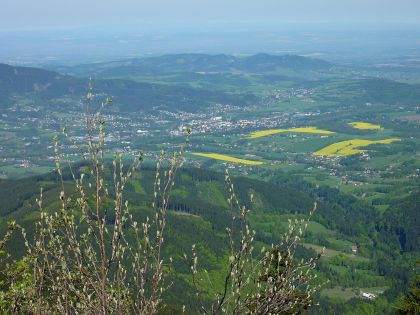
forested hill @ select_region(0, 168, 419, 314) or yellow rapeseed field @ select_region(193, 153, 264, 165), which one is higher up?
forested hill @ select_region(0, 168, 419, 314)

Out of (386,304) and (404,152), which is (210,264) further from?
(404,152)

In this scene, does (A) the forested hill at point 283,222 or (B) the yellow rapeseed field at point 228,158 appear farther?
(B) the yellow rapeseed field at point 228,158

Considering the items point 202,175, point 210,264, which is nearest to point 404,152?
point 202,175

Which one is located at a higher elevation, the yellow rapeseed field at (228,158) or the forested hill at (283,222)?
the forested hill at (283,222)

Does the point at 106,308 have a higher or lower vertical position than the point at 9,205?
higher

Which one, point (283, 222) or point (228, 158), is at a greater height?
point (283, 222)

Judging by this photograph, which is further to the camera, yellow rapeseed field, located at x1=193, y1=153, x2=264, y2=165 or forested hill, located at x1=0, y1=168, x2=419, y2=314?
yellow rapeseed field, located at x1=193, y1=153, x2=264, y2=165

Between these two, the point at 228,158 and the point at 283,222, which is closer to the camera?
the point at 283,222

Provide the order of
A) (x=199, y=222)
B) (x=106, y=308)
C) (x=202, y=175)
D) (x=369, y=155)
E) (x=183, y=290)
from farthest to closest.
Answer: (x=369, y=155), (x=202, y=175), (x=199, y=222), (x=183, y=290), (x=106, y=308)
